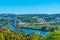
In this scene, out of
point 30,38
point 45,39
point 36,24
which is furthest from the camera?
point 36,24

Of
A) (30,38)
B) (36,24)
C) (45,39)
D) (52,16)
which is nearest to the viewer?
→ (30,38)

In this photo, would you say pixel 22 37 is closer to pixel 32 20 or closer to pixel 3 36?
pixel 3 36

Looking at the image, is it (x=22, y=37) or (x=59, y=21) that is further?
(x=59, y=21)

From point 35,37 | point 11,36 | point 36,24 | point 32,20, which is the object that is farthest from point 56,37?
point 32,20

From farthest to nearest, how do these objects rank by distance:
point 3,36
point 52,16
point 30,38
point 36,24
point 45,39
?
point 52,16 < point 36,24 < point 45,39 < point 30,38 < point 3,36

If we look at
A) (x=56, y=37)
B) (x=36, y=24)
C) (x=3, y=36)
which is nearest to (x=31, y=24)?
(x=36, y=24)

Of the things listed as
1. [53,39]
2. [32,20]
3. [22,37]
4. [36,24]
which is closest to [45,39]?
[53,39]

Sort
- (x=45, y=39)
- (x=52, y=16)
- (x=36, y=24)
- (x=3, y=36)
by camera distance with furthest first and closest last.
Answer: (x=52, y=16), (x=36, y=24), (x=45, y=39), (x=3, y=36)

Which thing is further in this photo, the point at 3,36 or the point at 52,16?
the point at 52,16

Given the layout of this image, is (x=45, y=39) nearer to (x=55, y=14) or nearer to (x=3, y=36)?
(x=3, y=36)
